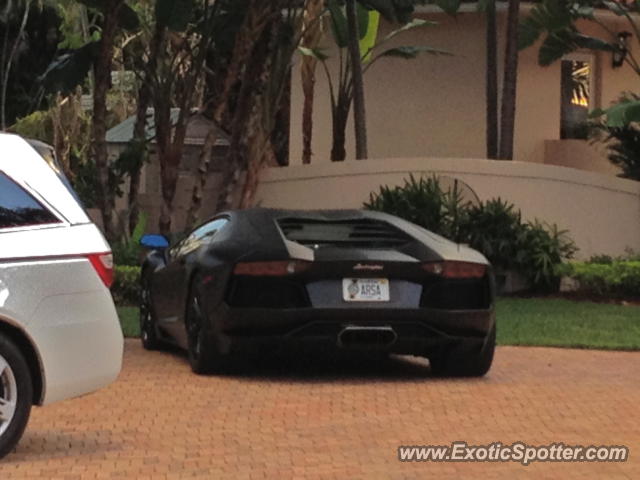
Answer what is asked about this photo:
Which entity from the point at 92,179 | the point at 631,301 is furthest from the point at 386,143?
the point at 631,301

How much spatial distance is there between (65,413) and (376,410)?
2011mm

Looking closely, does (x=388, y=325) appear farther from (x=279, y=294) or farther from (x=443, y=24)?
(x=443, y=24)

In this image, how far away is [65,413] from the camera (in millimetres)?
10094

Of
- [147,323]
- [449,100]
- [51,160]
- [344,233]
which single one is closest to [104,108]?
[147,323]

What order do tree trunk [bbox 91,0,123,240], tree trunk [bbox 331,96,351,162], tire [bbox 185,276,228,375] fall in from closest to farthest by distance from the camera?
tire [bbox 185,276,228,375]
tree trunk [bbox 91,0,123,240]
tree trunk [bbox 331,96,351,162]

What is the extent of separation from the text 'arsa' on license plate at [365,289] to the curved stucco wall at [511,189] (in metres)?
8.99

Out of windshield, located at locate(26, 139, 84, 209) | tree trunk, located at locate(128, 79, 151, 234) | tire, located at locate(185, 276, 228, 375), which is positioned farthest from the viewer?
tree trunk, located at locate(128, 79, 151, 234)

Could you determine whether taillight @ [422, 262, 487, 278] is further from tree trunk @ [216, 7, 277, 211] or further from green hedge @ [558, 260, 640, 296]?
tree trunk @ [216, 7, 277, 211]

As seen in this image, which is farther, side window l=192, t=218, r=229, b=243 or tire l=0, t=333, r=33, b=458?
side window l=192, t=218, r=229, b=243

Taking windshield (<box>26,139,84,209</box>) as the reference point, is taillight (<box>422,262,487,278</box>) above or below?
below

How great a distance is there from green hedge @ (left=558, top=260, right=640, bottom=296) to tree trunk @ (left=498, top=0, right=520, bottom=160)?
13.4 feet

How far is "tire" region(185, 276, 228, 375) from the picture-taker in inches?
464

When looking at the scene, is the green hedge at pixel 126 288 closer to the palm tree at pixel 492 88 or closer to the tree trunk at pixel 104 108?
the tree trunk at pixel 104 108

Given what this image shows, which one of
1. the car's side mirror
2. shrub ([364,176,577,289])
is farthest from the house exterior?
the car's side mirror
